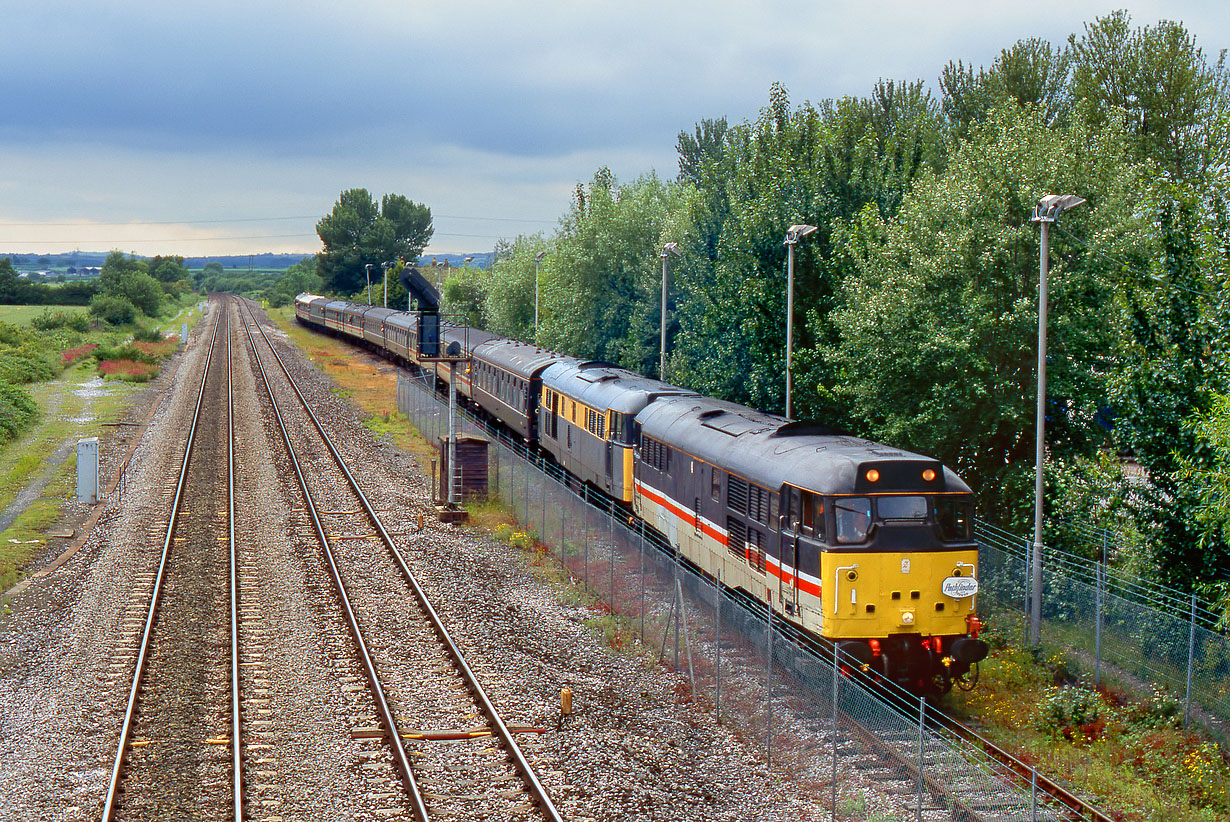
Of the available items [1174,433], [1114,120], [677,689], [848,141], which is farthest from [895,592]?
[848,141]

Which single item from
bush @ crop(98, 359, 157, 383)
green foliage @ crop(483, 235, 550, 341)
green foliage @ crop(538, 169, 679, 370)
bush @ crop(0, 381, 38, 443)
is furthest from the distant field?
green foliage @ crop(538, 169, 679, 370)

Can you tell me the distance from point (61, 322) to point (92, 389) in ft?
155

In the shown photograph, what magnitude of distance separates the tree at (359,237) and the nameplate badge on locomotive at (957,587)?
13067 centimetres

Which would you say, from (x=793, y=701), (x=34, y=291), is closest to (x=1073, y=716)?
(x=793, y=701)

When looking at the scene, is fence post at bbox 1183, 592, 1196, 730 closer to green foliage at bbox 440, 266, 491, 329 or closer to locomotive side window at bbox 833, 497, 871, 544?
locomotive side window at bbox 833, 497, 871, 544

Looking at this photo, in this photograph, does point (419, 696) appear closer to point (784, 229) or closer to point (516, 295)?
point (784, 229)

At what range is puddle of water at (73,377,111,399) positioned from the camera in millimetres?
57281

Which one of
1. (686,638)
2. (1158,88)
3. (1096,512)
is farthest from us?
(1158,88)

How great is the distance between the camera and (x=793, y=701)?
14312 millimetres

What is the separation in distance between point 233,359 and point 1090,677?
2669 inches

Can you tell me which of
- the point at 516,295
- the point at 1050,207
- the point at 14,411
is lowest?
the point at 14,411

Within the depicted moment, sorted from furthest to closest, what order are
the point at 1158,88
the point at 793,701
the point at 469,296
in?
the point at 469,296 → the point at 1158,88 → the point at 793,701

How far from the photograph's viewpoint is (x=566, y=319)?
175 feet

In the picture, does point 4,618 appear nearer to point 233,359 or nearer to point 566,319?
point 566,319
